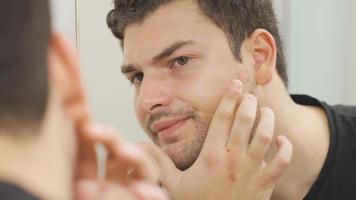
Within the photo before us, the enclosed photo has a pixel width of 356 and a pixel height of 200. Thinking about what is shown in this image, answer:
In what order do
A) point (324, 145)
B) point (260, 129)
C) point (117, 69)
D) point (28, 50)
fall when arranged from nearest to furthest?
point (28, 50)
point (260, 129)
point (324, 145)
point (117, 69)

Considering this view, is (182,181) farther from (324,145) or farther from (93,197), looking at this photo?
(93,197)

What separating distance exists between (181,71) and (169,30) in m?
0.09

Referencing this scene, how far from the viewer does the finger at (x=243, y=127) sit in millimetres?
1152

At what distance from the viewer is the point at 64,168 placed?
1.06 feet

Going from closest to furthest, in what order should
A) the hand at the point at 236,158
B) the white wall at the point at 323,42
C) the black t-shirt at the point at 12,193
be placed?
the black t-shirt at the point at 12,193 → the hand at the point at 236,158 → the white wall at the point at 323,42

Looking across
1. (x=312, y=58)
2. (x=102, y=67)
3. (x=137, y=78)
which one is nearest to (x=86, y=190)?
(x=137, y=78)

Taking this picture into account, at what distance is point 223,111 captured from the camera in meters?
1.17

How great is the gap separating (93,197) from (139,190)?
1.2 inches

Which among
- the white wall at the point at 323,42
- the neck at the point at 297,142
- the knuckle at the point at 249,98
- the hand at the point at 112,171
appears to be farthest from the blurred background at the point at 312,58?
the hand at the point at 112,171

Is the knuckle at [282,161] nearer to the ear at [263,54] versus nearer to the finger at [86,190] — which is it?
the ear at [263,54]

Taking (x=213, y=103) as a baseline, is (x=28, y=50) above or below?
above

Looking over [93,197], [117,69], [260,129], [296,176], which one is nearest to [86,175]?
[93,197]

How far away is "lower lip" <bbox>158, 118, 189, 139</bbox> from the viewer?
3.92 feet

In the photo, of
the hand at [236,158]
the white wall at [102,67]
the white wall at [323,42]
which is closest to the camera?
the hand at [236,158]
